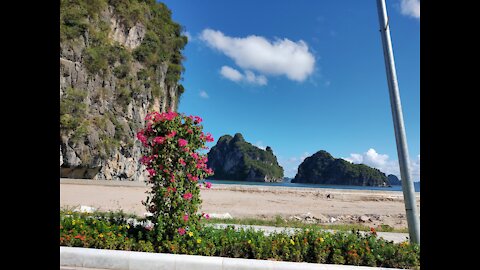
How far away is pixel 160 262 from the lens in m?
5.10

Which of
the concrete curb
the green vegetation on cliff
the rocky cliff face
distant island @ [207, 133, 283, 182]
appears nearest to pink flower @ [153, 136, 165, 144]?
the concrete curb

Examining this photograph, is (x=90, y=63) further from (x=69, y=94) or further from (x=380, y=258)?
(x=380, y=258)

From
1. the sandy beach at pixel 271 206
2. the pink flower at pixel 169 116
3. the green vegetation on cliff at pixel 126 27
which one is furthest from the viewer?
the green vegetation on cliff at pixel 126 27

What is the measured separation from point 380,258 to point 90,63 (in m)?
52.2

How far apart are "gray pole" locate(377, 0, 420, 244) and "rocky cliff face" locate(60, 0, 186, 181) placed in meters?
42.8

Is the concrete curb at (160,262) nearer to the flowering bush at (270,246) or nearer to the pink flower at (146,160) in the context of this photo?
the flowering bush at (270,246)

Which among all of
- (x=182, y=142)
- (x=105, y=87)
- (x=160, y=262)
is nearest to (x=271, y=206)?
(x=182, y=142)

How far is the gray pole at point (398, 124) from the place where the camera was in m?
6.69

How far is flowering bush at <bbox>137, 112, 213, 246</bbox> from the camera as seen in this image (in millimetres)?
6367

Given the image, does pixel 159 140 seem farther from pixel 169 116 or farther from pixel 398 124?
pixel 398 124

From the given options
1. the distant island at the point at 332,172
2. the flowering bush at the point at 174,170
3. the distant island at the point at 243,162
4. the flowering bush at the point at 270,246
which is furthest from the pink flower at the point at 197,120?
the distant island at the point at 332,172

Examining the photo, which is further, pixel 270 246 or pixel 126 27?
pixel 126 27

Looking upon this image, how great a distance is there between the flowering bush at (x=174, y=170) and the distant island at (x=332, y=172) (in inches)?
5702

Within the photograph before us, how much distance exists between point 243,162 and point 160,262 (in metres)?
146
